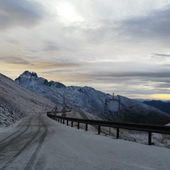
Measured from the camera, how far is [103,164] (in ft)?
23.3

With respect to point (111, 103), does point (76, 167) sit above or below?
below

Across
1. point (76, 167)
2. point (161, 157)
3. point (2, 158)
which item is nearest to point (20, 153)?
point (2, 158)

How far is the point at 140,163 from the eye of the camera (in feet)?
23.6

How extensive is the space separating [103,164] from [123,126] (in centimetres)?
671

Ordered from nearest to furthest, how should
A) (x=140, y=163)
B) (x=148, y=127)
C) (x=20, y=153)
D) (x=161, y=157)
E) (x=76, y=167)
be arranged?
1. (x=76, y=167)
2. (x=140, y=163)
3. (x=161, y=157)
4. (x=20, y=153)
5. (x=148, y=127)

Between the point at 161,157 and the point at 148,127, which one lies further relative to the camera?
the point at 148,127

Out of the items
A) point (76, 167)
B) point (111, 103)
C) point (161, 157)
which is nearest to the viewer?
point (76, 167)

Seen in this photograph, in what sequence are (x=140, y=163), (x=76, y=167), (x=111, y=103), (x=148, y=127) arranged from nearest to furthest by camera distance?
(x=76, y=167) < (x=140, y=163) < (x=148, y=127) < (x=111, y=103)

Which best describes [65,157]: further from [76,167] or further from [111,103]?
[111,103]

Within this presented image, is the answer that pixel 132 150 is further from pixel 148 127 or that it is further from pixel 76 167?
pixel 76 167

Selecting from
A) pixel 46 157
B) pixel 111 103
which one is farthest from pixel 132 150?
pixel 111 103

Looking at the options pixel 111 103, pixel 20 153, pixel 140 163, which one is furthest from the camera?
pixel 111 103

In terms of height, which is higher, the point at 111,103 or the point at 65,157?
the point at 111,103

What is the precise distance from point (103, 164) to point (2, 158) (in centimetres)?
339
